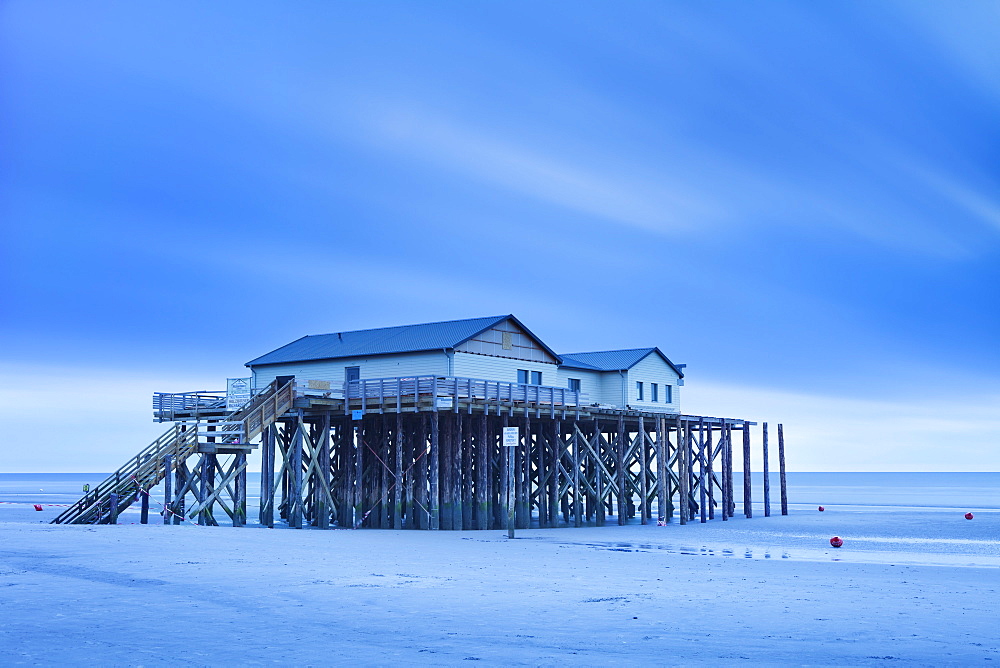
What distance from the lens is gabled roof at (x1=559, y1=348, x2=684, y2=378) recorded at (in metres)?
44.6

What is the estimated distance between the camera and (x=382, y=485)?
37.6 m

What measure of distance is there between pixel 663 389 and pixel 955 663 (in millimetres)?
36632

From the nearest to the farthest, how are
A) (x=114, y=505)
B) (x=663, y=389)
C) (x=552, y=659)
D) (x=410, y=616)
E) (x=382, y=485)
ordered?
(x=552, y=659) < (x=410, y=616) < (x=114, y=505) < (x=382, y=485) < (x=663, y=389)

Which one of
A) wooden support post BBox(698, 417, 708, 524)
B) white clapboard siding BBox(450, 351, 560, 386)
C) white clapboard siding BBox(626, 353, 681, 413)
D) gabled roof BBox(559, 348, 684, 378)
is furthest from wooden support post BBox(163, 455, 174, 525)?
wooden support post BBox(698, 417, 708, 524)

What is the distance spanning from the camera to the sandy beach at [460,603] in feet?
36.4

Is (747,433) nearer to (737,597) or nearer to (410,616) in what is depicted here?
(737,597)

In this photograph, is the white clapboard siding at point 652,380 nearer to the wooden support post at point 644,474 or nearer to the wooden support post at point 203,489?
the wooden support post at point 644,474

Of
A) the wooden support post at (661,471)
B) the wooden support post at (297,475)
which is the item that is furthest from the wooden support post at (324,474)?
the wooden support post at (661,471)

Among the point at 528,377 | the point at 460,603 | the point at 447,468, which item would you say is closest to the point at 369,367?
the point at 447,468

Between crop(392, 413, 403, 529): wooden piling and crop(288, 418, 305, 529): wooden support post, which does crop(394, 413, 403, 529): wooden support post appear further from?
crop(288, 418, 305, 529): wooden support post

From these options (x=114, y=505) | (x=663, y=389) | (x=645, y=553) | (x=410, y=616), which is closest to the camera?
(x=410, y=616)

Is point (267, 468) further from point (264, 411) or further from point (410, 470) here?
point (264, 411)

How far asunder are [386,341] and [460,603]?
24.4 meters

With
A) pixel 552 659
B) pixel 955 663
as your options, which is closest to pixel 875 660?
pixel 955 663
